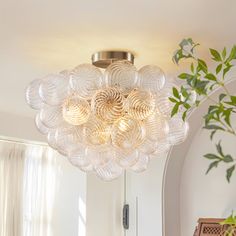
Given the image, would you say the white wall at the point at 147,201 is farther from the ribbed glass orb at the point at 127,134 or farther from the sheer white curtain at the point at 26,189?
the ribbed glass orb at the point at 127,134

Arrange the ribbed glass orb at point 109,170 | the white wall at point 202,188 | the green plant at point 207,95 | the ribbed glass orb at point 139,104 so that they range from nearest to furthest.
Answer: the green plant at point 207,95
the ribbed glass orb at point 139,104
the ribbed glass orb at point 109,170
the white wall at point 202,188

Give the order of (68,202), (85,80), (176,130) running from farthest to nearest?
(68,202) → (176,130) → (85,80)

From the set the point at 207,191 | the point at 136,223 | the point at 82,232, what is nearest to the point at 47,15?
the point at 207,191

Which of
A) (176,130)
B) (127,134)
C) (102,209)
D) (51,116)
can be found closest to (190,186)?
(102,209)

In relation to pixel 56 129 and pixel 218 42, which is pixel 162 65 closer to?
pixel 218 42

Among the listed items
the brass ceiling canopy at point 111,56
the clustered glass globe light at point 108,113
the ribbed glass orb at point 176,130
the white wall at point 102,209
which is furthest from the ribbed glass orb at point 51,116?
the white wall at point 102,209

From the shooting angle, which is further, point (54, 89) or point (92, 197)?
point (92, 197)

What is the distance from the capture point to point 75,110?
8.13 feet

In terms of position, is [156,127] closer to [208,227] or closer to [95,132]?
[95,132]

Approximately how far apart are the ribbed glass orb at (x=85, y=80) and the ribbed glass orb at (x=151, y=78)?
23cm

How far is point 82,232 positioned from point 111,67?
274 cm

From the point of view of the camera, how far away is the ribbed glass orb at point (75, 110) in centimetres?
248

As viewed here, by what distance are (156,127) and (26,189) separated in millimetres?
2789

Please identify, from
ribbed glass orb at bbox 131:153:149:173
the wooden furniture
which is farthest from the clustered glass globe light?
the wooden furniture
